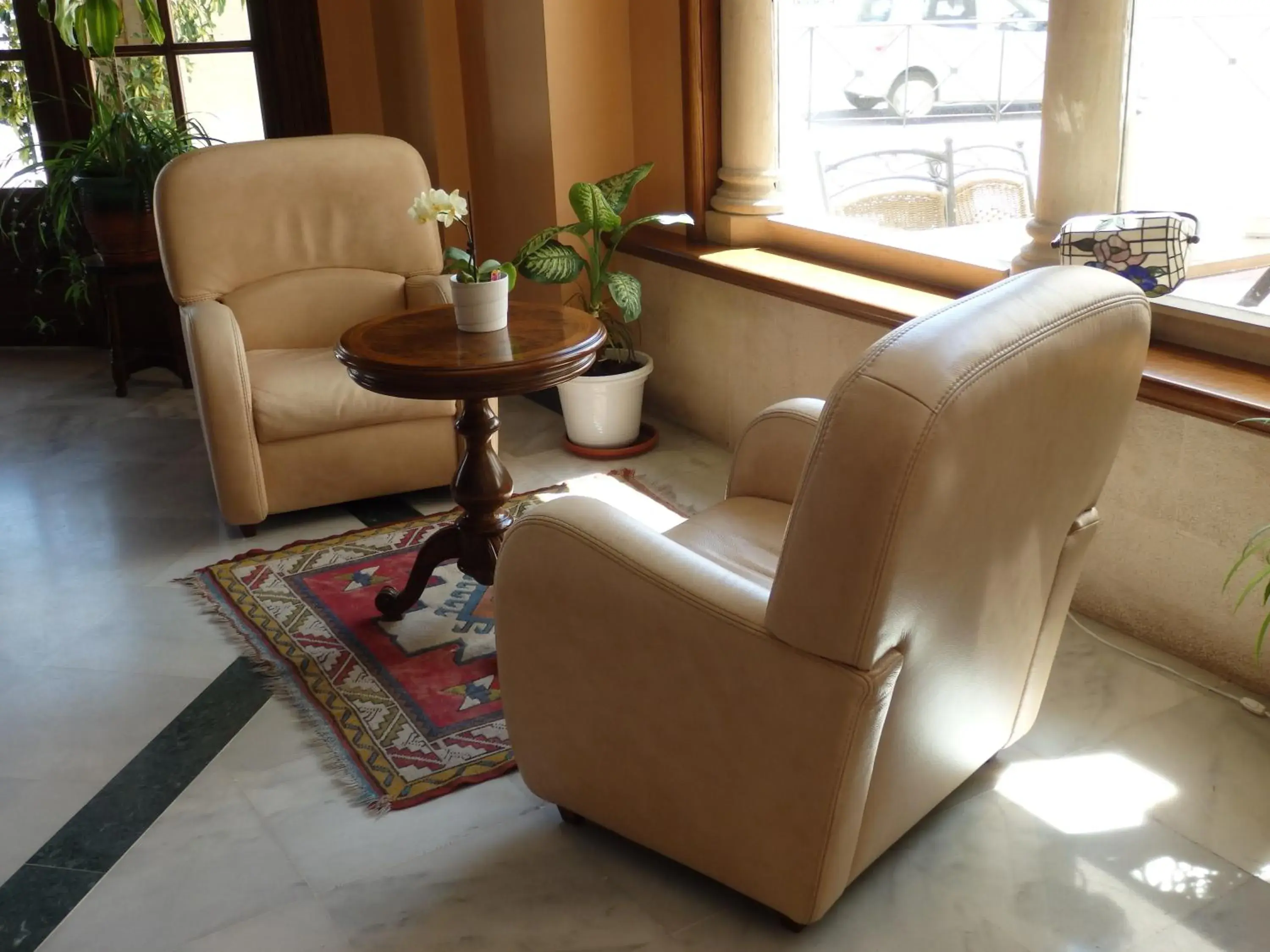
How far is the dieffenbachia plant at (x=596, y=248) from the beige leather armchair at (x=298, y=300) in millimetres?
295

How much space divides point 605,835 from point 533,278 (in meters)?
1.97

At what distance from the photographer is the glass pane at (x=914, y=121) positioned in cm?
345

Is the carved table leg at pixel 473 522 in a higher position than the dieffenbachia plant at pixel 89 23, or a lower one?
lower

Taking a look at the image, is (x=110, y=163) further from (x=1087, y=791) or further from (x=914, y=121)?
(x=1087, y=791)

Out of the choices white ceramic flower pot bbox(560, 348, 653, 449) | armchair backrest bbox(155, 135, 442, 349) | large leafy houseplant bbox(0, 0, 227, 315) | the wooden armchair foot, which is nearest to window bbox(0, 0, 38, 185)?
large leafy houseplant bbox(0, 0, 227, 315)

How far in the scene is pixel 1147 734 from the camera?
236cm

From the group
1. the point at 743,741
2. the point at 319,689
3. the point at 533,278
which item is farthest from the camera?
the point at 533,278

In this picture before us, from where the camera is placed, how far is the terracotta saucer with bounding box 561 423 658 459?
3.91m

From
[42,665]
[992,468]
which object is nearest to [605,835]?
[992,468]

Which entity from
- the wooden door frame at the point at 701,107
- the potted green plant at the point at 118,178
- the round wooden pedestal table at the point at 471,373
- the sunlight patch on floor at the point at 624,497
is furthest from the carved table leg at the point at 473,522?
the potted green plant at the point at 118,178

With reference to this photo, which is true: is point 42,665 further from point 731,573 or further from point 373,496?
point 731,573

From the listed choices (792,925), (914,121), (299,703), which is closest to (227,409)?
(299,703)

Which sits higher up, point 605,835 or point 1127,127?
point 1127,127

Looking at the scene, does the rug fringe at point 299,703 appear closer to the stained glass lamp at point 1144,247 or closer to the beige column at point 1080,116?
the stained glass lamp at point 1144,247
